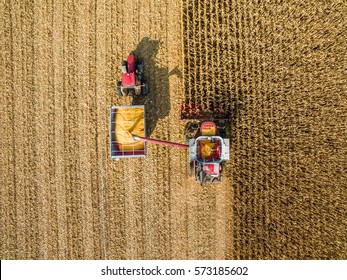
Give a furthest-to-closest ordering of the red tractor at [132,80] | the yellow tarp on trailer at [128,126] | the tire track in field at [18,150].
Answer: the tire track in field at [18,150], the yellow tarp on trailer at [128,126], the red tractor at [132,80]

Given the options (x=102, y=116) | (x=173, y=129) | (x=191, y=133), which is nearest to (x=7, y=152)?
(x=102, y=116)

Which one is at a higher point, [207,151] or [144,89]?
[144,89]

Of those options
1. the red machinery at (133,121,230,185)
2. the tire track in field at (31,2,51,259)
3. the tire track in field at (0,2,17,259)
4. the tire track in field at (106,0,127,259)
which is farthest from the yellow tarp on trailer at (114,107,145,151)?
the tire track in field at (0,2,17,259)

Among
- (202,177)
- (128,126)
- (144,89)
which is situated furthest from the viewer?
(144,89)

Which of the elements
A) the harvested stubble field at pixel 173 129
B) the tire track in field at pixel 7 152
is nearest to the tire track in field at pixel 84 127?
the harvested stubble field at pixel 173 129

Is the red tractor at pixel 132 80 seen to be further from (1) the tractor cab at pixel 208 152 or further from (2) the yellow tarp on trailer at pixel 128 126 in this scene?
(1) the tractor cab at pixel 208 152

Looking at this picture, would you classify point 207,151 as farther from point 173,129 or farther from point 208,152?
point 173,129
